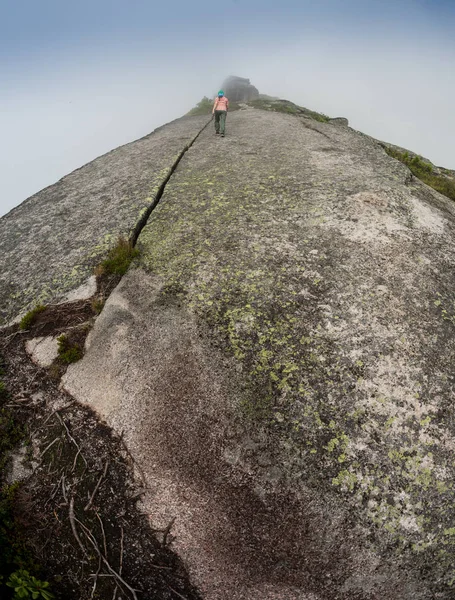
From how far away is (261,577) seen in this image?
570 cm

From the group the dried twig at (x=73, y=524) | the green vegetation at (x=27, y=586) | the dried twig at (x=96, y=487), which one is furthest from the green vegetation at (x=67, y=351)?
the green vegetation at (x=27, y=586)

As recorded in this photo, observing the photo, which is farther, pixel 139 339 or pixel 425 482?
pixel 139 339

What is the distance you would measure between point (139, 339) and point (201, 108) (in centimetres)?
3402

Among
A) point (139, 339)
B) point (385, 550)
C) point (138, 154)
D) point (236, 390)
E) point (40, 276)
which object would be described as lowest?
point (385, 550)

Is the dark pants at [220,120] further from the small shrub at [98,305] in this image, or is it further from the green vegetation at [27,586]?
the green vegetation at [27,586]

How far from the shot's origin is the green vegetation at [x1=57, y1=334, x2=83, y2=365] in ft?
24.7

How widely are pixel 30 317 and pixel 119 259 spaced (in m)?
2.48

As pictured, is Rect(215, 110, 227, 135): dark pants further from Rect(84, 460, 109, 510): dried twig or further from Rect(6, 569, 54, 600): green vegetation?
Rect(6, 569, 54, 600): green vegetation

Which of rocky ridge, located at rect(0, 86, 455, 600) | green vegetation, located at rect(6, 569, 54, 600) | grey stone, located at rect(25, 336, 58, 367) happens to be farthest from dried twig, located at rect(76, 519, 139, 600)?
grey stone, located at rect(25, 336, 58, 367)

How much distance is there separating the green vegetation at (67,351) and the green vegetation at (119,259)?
205 cm

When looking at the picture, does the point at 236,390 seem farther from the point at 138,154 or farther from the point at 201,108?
the point at 201,108

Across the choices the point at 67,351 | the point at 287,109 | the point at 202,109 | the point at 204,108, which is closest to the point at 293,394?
the point at 67,351

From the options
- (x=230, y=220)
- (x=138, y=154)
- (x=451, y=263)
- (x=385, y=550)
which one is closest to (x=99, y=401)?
(x=385, y=550)

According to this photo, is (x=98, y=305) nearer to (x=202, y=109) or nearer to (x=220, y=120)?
(x=220, y=120)
